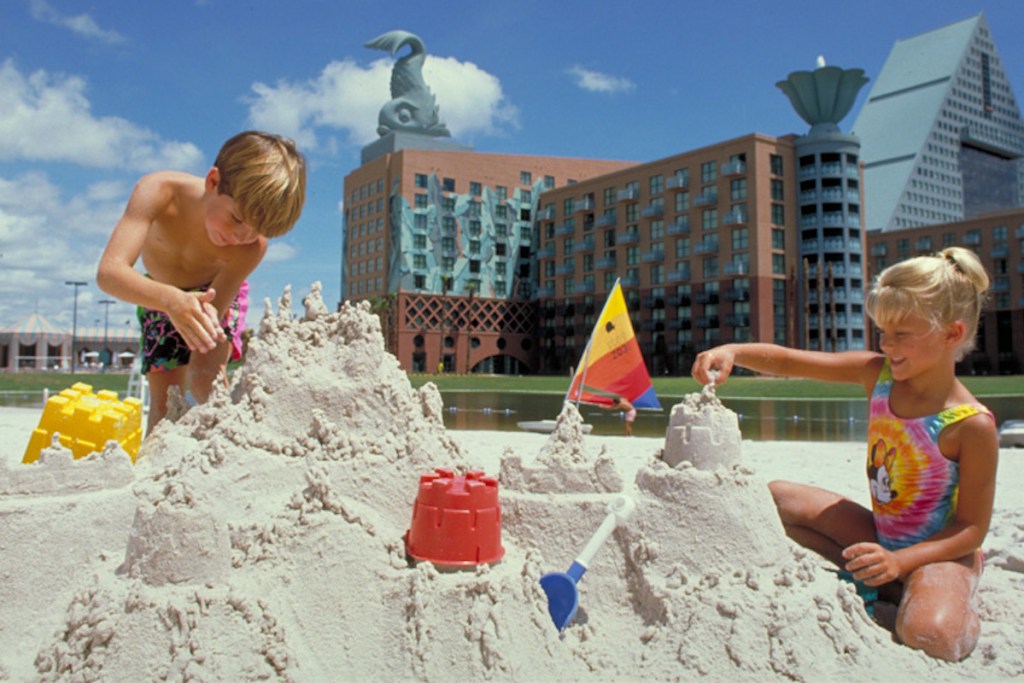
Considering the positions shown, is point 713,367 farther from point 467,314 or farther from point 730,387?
point 467,314

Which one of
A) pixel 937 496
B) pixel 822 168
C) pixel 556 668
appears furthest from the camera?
pixel 822 168

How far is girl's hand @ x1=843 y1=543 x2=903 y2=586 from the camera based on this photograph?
2279mm

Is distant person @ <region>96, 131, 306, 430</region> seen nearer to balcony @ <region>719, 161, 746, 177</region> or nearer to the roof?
balcony @ <region>719, 161, 746, 177</region>

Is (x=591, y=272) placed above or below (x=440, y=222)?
below

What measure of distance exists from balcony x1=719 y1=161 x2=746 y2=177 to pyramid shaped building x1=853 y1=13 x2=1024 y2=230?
31865 mm

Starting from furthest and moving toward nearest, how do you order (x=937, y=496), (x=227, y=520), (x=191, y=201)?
(x=191, y=201), (x=937, y=496), (x=227, y=520)

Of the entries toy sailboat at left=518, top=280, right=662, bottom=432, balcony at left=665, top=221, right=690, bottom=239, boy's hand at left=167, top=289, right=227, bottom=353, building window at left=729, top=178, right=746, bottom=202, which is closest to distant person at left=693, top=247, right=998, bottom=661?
boy's hand at left=167, top=289, right=227, bottom=353

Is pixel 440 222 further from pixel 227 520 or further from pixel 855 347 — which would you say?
pixel 227 520

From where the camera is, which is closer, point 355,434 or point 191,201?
point 355,434

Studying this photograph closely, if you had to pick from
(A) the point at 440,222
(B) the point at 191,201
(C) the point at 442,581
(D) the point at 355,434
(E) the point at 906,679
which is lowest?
(E) the point at 906,679

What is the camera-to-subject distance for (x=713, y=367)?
2.59 meters

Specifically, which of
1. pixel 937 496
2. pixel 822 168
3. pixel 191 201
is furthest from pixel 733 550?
pixel 822 168

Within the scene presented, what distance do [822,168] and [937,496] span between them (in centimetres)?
4694

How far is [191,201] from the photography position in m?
3.07
